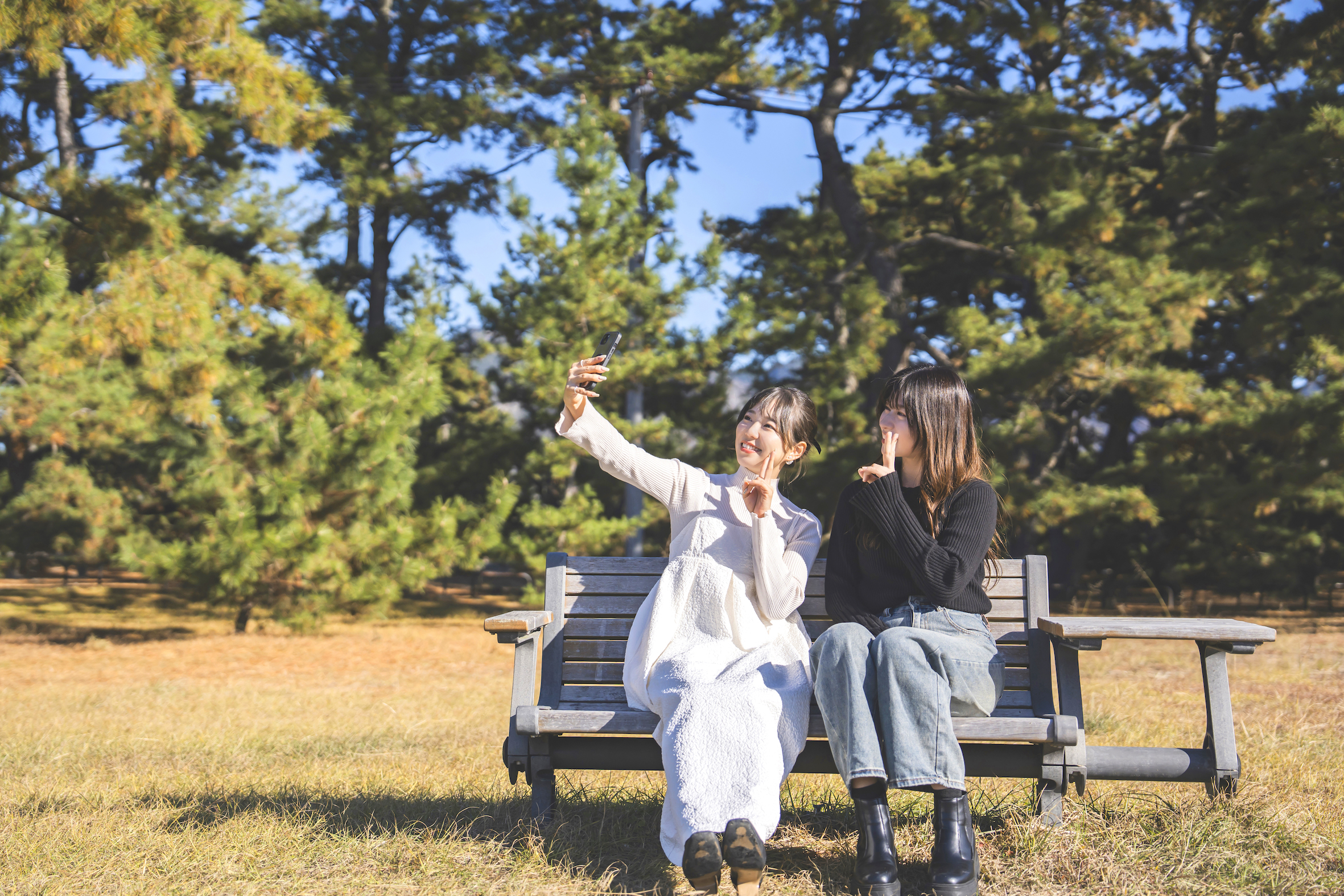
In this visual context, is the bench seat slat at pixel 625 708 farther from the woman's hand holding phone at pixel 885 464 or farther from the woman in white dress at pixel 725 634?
the woman's hand holding phone at pixel 885 464

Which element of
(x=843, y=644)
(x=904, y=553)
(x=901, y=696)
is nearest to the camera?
(x=901, y=696)

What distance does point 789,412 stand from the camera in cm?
279

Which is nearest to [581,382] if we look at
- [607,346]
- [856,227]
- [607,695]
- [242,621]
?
[607,346]

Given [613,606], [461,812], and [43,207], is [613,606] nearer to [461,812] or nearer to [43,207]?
[461,812]

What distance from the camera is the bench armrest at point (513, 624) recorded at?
2.46 metres

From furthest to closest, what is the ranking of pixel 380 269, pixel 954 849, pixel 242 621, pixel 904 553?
1. pixel 380 269
2. pixel 242 621
3. pixel 904 553
4. pixel 954 849

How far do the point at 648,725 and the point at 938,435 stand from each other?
3.63 ft

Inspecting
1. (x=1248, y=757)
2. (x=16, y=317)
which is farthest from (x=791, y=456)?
(x=16, y=317)

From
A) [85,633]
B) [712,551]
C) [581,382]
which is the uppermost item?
[581,382]

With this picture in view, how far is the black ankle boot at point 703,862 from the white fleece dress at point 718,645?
5 cm

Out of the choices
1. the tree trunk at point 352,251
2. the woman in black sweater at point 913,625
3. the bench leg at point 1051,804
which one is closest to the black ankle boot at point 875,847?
the woman in black sweater at point 913,625

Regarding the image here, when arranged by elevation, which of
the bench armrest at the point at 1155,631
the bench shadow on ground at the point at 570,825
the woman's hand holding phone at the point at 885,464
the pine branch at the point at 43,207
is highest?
the pine branch at the point at 43,207

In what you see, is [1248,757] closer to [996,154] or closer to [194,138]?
[194,138]

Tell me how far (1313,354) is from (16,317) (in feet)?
34.2
